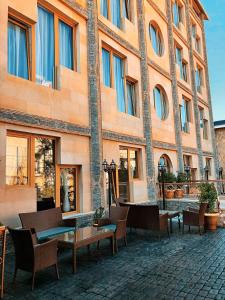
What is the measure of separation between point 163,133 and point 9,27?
8.68m

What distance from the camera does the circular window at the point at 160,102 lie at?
13.8m

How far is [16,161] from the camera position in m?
6.69

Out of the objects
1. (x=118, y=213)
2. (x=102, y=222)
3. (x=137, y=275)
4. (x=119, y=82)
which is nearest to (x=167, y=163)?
(x=119, y=82)

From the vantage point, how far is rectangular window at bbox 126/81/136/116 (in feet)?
38.2

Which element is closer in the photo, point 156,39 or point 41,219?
point 41,219

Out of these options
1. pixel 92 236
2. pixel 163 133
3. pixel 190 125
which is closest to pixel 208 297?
pixel 92 236

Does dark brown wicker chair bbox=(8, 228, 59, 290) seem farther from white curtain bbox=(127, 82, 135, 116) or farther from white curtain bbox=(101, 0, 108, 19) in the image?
white curtain bbox=(101, 0, 108, 19)

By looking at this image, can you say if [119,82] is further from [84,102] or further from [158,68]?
[158,68]

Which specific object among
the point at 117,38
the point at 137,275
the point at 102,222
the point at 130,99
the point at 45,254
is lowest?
the point at 137,275

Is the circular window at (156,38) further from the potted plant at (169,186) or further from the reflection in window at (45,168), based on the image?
the reflection in window at (45,168)

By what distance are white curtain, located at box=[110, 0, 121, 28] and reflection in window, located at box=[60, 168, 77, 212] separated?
707cm

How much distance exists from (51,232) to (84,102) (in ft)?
15.2

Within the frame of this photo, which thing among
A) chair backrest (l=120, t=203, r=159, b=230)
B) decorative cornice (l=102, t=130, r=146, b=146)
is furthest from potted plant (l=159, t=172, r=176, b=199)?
chair backrest (l=120, t=203, r=159, b=230)

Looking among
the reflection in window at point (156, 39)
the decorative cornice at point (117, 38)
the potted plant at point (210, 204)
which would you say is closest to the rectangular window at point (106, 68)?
the decorative cornice at point (117, 38)
